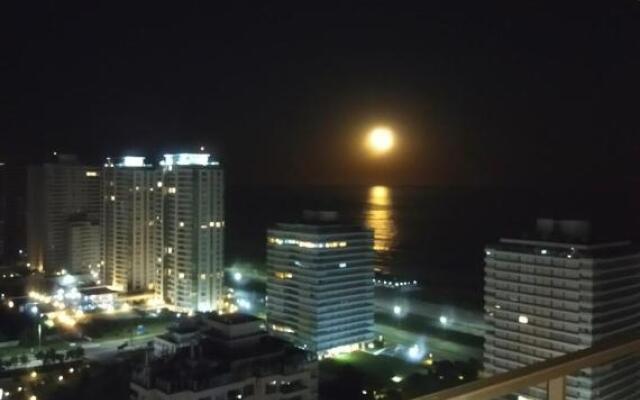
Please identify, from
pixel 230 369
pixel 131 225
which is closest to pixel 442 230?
pixel 131 225

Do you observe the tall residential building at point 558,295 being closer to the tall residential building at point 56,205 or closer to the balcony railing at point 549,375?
the balcony railing at point 549,375

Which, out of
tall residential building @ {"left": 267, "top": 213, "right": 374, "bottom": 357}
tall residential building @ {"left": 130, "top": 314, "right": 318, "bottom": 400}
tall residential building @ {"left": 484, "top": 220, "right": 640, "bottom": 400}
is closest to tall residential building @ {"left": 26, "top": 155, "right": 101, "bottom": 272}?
tall residential building @ {"left": 267, "top": 213, "right": 374, "bottom": 357}

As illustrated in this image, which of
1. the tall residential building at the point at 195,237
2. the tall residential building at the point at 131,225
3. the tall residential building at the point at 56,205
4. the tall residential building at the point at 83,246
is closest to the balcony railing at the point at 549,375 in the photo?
the tall residential building at the point at 195,237

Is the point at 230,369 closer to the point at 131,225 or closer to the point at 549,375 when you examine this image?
the point at 549,375

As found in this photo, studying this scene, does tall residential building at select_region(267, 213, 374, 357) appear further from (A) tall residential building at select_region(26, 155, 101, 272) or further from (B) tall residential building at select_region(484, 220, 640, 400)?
(A) tall residential building at select_region(26, 155, 101, 272)

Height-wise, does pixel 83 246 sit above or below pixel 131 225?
below
